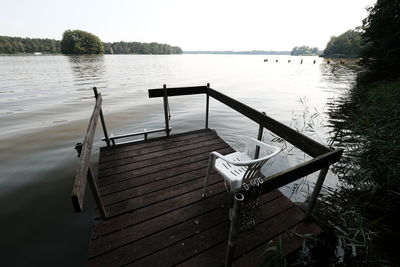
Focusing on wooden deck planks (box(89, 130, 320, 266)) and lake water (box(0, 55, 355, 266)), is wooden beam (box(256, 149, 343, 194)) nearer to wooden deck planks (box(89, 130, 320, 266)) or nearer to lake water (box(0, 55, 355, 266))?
wooden deck planks (box(89, 130, 320, 266))

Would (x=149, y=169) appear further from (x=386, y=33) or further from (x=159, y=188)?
(x=386, y=33)

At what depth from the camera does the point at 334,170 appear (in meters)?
4.85

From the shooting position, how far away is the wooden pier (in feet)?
7.12

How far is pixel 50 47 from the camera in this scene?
291 feet

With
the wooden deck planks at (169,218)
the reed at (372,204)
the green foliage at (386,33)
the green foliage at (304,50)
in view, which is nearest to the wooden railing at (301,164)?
the wooden deck planks at (169,218)

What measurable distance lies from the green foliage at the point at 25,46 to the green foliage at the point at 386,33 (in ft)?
353

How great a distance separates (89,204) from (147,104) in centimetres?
891

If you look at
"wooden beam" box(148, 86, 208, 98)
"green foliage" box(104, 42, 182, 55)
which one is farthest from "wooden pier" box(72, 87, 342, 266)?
"green foliage" box(104, 42, 182, 55)

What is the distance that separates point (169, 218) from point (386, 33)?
26325mm

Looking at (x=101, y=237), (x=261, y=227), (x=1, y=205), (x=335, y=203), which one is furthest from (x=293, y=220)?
(x=1, y=205)

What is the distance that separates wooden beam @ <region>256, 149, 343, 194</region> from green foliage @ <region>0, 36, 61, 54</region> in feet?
354

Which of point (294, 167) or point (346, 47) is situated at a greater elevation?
point (346, 47)

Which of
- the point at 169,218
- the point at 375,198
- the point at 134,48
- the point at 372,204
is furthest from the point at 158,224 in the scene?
the point at 134,48

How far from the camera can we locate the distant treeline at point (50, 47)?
3038 inches
